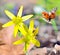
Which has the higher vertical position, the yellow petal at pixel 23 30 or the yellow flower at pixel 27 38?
the yellow petal at pixel 23 30

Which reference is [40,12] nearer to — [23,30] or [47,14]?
[47,14]

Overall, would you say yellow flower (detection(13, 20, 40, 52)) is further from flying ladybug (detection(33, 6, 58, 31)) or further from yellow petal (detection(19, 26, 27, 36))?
flying ladybug (detection(33, 6, 58, 31))

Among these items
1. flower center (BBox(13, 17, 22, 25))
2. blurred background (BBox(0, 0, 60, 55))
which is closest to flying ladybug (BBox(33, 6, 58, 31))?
blurred background (BBox(0, 0, 60, 55))

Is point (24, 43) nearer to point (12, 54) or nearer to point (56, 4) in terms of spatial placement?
point (12, 54)

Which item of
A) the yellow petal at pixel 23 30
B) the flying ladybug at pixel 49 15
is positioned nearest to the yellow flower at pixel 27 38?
the yellow petal at pixel 23 30

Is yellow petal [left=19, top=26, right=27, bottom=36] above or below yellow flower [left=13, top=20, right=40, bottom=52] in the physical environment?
above

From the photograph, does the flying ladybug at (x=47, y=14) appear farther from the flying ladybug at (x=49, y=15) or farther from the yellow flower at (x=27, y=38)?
the yellow flower at (x=27, y=38)

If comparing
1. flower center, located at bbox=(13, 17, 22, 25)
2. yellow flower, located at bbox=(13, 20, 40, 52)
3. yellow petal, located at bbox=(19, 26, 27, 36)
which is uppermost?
flower center, located at bbox=(13, 17, 22, 25)

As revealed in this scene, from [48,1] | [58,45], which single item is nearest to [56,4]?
[48,1]

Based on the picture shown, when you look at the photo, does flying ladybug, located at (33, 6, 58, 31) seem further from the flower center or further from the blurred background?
the flower center
